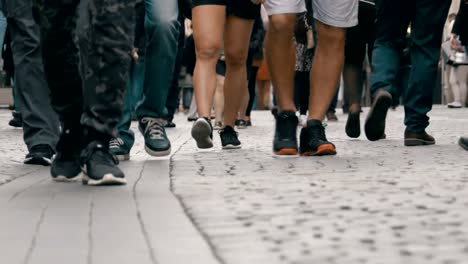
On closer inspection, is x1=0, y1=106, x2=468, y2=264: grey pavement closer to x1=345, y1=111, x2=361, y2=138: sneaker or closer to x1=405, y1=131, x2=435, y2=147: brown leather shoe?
x1=405, y1=131, x2=435, y2=147: brown leather shoe

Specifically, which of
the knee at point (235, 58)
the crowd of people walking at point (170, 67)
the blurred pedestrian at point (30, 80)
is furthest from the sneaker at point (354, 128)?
the blurred pedestrian at point (30, 80)

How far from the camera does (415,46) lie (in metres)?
8.05

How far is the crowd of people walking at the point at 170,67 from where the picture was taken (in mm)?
5098

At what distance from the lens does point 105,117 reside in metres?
5.06

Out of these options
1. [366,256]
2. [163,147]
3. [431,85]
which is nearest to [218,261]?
[366,256]

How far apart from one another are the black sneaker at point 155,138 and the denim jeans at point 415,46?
6.23 feet

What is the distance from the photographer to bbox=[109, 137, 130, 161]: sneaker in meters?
6.89

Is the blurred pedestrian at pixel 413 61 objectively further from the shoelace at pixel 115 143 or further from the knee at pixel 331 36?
the shoelace at pixel 115 143

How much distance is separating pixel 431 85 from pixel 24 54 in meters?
2.79

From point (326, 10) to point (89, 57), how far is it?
2.15 meters

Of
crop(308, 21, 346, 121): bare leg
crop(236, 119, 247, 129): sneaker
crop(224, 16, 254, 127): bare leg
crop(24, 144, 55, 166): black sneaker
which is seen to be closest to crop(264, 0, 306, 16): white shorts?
crop(308, 21, 346, 121): bare leg

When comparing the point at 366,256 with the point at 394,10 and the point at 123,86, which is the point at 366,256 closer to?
the point at 123,86

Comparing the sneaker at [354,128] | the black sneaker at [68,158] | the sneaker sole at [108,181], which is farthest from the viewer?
the sneaker at [354,128]

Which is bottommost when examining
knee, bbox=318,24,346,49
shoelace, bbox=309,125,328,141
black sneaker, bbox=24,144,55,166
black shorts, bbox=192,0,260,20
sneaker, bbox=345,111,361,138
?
sneaker, bbox=345,111,361,138
